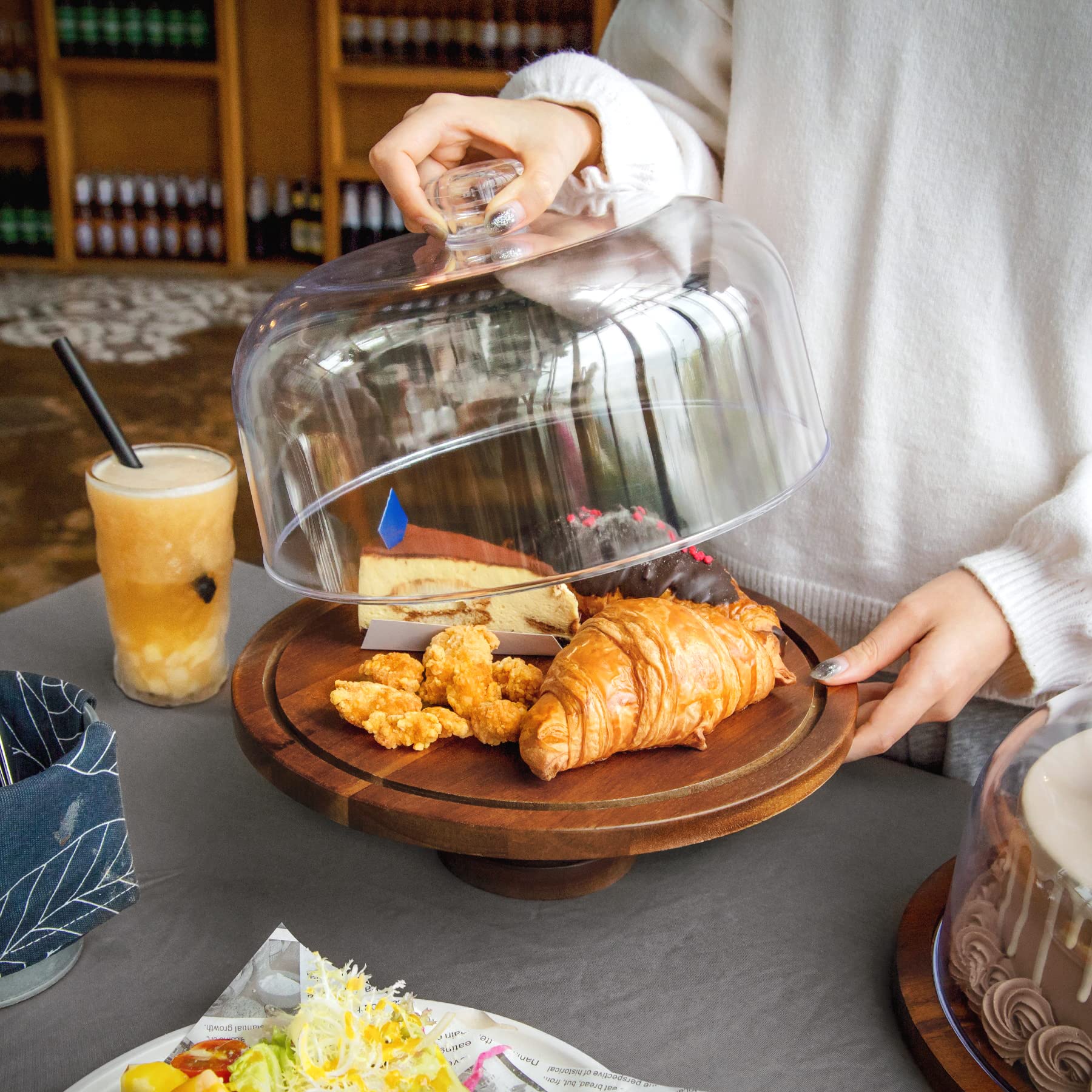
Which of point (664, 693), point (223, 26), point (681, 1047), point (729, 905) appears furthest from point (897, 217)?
point (223, 26)

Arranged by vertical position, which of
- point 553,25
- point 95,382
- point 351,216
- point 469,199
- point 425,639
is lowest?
point 95,382

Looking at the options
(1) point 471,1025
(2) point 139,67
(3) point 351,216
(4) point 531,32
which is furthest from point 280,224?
(1) point 471,1025

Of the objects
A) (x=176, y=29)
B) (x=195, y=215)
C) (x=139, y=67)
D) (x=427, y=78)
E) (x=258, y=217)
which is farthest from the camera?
(x=195, y=215)

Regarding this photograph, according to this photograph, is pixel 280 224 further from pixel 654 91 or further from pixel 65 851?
pixel 65 851

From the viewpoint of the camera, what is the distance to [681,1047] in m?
0.65

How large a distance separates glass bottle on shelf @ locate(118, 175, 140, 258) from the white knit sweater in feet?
13.0

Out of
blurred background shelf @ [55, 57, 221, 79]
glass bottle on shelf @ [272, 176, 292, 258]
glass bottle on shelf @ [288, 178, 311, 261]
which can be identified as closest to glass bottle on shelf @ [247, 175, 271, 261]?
glass bottle on shelf @ [272, 176, 292, 258]

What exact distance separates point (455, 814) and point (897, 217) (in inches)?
27.2

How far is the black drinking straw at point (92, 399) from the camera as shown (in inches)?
37.0

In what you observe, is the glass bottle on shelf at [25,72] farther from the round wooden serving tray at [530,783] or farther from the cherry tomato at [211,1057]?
the cherry tomato at [211,1057]

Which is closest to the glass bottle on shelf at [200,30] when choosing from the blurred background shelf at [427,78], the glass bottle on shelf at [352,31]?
the glass bottle on shelf at [352,31]

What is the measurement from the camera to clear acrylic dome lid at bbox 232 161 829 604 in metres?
0.67

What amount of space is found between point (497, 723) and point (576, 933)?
160 mm

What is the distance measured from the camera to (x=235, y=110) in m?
4.29
